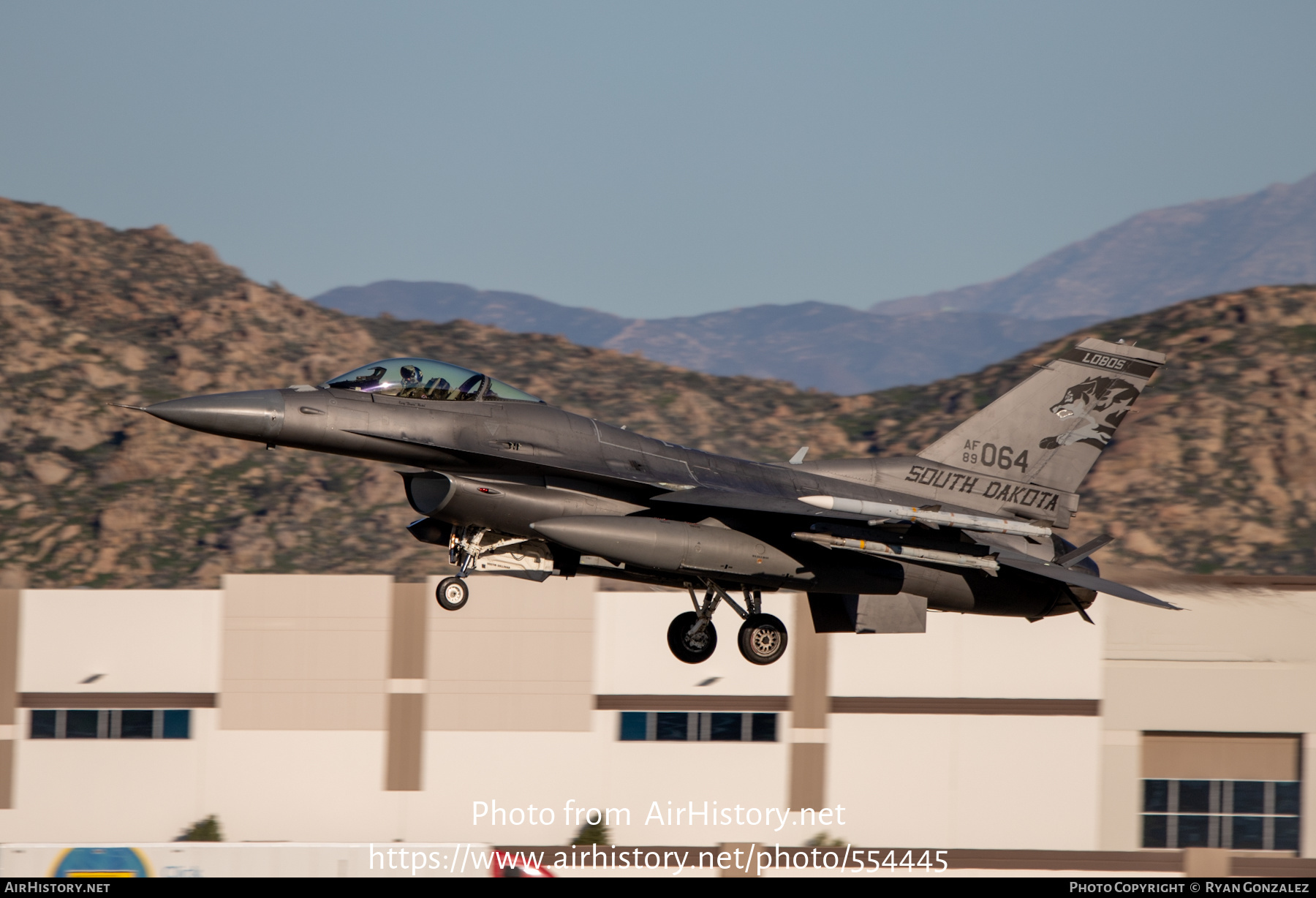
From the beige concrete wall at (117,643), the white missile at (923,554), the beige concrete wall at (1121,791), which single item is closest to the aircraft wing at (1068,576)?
the white missile at (923,554)

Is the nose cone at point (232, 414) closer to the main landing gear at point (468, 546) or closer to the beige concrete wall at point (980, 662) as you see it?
the main landing gear at point (468, 546)

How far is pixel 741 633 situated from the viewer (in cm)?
1967

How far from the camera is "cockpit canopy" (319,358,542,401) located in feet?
56.3

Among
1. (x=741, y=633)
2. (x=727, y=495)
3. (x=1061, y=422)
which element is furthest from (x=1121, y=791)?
(x=727, y=495)

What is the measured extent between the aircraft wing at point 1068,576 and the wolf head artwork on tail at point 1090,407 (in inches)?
96.8

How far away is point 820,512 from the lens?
57.3 feet

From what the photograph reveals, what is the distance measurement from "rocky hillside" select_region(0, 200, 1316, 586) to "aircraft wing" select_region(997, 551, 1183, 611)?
3464 centimetres

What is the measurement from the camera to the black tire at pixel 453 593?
16.8 metres

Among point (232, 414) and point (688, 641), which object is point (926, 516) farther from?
point (232, 414)

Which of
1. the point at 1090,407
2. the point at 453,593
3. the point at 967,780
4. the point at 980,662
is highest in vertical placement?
the point at 1090,407

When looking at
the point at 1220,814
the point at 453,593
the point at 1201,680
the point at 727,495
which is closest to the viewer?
the point at 453,593

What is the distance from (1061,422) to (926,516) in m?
4.66
